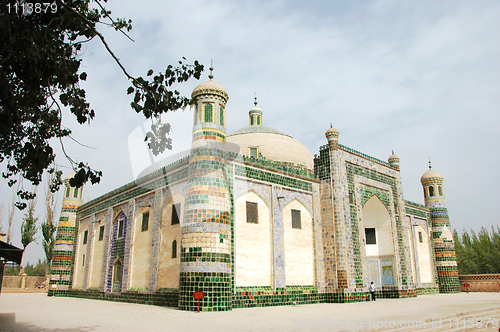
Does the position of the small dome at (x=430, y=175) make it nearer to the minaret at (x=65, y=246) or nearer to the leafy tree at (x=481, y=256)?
the leafy tree at (x=481, y=256)

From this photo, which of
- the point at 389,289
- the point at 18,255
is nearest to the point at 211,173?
the point at 18,255

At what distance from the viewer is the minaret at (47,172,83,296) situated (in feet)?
71.2

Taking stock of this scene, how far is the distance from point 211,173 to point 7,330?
22.9 ft

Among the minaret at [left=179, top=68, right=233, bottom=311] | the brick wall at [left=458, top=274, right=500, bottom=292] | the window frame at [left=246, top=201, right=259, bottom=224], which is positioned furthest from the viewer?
the brick wall at [left=458, top=274, right=500, bottom=292]

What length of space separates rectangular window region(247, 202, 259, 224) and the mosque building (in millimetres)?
40

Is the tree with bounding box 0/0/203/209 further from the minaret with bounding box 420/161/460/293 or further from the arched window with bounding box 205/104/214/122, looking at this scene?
the minaret with bounding box 420/161/460/293

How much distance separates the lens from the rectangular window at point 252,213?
14156 mm

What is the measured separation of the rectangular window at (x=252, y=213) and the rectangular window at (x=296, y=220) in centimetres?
206

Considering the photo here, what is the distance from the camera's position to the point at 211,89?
13930 millimetres

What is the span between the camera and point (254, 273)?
1365 cm

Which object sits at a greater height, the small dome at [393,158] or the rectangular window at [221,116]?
the small dome at [393,158]

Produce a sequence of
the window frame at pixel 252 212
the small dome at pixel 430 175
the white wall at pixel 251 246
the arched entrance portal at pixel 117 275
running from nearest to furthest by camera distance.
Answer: the white wall at pixel 251 246 → the window frame at pixel 252 212 → the arched entrance portal at pixel 117 275 → the small dome at pixel 430 175

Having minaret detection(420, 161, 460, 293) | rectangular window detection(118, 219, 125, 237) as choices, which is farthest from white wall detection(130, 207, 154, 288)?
minaret detection(420, 161, 460, 293)

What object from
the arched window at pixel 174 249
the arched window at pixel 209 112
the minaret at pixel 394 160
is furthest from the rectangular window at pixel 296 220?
the minaret at pixel 394 160
